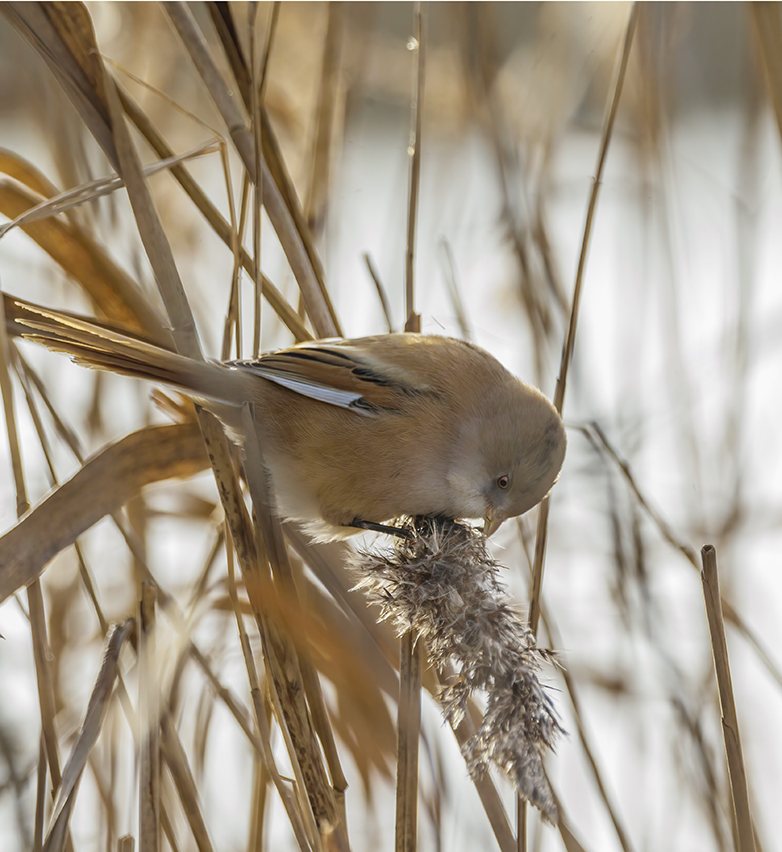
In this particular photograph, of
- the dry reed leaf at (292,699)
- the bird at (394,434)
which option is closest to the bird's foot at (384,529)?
the bird at (394,434)

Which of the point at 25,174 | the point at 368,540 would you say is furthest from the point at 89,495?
the point at 25,174

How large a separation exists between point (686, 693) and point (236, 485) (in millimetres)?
1182

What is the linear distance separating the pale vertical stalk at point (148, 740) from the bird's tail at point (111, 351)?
352 mm

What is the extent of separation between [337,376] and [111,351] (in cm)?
50

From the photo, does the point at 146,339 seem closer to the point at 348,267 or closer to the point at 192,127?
the point at 348,267

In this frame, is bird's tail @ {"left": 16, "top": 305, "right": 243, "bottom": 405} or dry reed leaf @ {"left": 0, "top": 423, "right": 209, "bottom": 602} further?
bird's tail @ {"left": 16, "top": 305, "right": 243, "bottom": 405}

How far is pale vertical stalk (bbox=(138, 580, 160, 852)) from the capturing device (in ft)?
3.64

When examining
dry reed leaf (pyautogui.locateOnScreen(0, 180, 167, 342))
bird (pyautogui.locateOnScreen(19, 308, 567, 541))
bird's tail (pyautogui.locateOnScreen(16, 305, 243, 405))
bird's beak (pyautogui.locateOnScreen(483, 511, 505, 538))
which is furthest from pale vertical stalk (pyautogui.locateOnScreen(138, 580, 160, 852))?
bird's beak (pyautogui.locateOnScreen(483, 511, 505, 538))

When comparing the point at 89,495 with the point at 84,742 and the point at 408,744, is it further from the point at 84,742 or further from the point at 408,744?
the point at 408,744

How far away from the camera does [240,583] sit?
1.62m

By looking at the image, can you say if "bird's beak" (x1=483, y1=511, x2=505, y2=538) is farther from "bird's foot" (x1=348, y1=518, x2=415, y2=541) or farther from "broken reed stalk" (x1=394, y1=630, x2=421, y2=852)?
"broken reed stalk" (x1=394, y1=630, x2=421, y2=852)

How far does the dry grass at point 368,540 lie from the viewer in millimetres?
1144

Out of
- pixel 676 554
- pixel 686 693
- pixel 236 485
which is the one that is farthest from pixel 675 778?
pixel 236 485

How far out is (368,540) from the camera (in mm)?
1568
